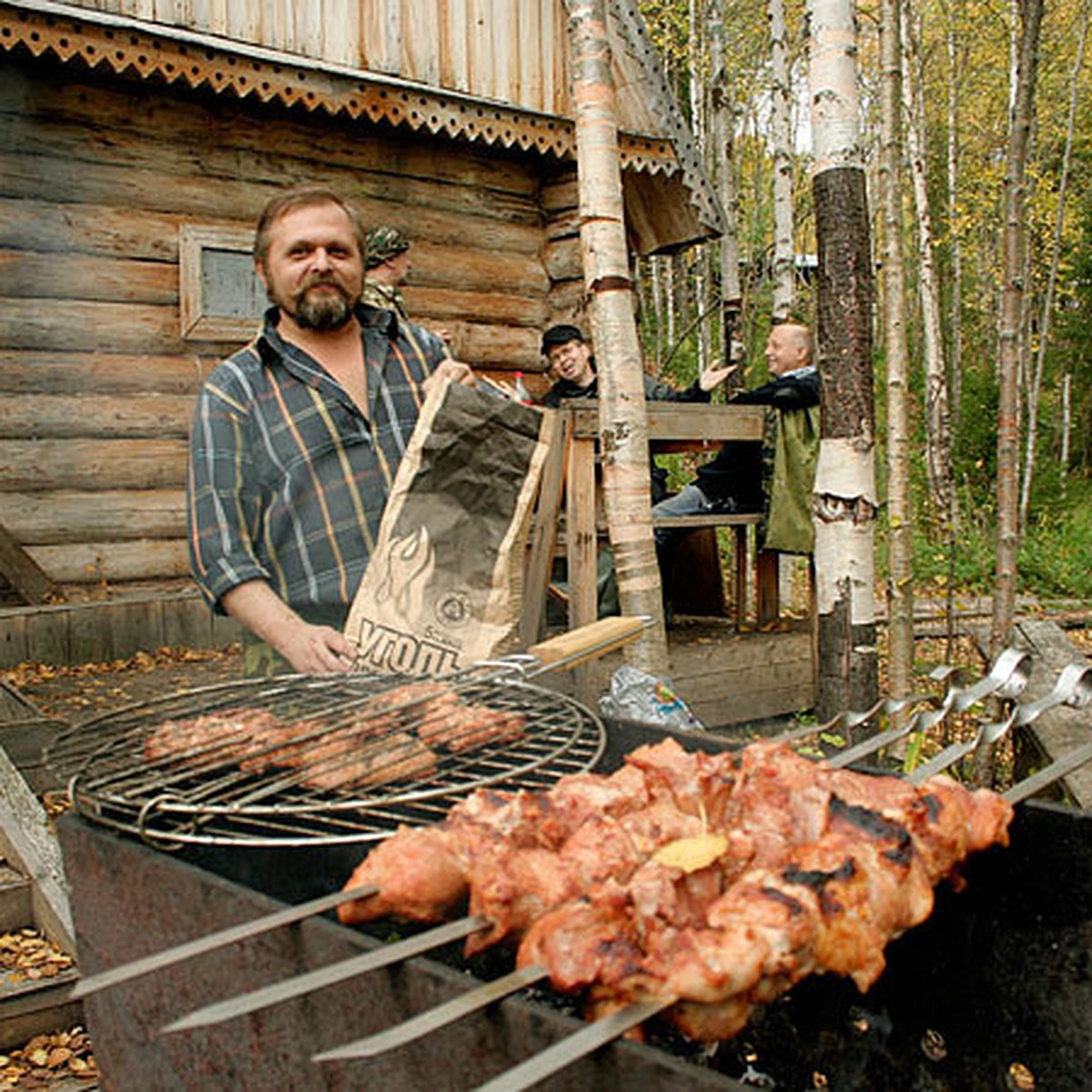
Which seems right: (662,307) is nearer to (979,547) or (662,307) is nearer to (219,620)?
(979,547)

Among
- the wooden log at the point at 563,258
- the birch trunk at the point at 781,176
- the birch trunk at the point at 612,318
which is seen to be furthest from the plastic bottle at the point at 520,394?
the birch trunk at the point at 781,176

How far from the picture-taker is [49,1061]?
3236mm

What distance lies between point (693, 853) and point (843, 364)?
335cm

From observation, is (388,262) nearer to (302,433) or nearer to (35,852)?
(302,433)

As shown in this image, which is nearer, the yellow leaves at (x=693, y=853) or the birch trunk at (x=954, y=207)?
the yellow leaves at (x=693, y=853)

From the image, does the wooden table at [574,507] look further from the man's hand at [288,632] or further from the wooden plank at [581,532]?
the man's hand at [288,632]

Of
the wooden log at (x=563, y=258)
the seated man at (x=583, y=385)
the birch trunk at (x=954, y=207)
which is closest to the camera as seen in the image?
the seated man at (x=583, y=385)

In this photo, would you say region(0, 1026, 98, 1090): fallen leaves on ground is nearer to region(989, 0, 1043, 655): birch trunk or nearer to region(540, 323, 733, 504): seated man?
region(989, 0, 1043, 655): birch trunk

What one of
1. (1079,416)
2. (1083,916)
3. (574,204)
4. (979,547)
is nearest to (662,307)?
(1079,416)

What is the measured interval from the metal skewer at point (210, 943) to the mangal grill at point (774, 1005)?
1.6 inches

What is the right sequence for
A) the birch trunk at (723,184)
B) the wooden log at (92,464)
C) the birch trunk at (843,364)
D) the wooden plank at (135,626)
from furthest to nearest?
1. the birch trunk at (723,184)
2. the wooden plank at (135,626)
3. the wooden log at (92,464)
4. the birch trunk at (843,364)

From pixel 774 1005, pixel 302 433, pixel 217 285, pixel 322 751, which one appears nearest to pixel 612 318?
pixel 302 433

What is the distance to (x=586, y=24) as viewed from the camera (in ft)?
15.3

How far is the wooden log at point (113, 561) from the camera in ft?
26.1
